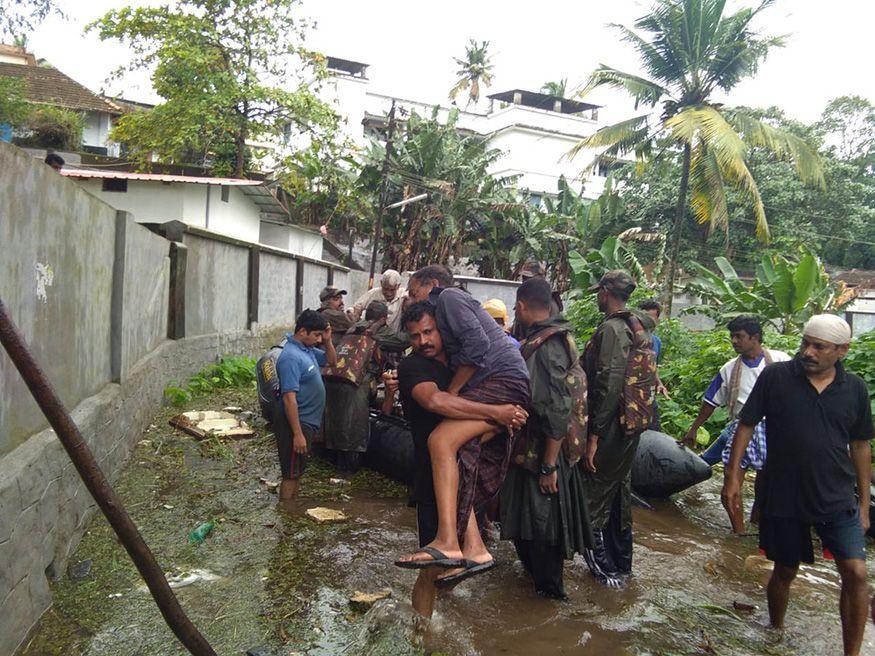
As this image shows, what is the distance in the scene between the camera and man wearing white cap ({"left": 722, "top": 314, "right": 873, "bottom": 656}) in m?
3.64

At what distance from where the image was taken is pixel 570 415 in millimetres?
4156

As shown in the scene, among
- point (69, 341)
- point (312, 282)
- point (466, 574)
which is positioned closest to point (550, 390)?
point (466, 574)

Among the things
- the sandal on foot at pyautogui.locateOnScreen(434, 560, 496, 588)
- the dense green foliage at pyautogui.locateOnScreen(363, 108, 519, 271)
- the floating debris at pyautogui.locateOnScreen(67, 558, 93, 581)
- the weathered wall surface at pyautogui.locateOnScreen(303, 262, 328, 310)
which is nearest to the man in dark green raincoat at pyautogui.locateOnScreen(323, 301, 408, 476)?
the floating debris at pyautogui.locateOnScreen(67, 558, 93, 581)

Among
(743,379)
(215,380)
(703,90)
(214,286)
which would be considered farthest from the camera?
(703,90)

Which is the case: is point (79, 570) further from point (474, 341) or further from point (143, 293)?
point (143, 293)

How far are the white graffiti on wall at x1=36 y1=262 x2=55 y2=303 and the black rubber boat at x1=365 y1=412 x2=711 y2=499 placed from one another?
3.31 meters

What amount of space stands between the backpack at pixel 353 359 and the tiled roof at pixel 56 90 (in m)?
30.6

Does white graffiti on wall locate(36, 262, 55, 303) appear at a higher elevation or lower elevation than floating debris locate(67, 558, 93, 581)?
higher

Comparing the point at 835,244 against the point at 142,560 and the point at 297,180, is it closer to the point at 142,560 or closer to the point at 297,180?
the point at 297,180

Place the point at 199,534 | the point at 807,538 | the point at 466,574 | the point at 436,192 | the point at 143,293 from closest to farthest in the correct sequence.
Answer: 1. the point at 466,574
2. the point at 807,538
3. the point at 199,534
4. the point at 143,293
5. the point at 436,192

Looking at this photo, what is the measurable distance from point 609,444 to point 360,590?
1.80 meters

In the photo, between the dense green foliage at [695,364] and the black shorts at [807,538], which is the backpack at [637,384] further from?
the dense green foliage at [695,364]

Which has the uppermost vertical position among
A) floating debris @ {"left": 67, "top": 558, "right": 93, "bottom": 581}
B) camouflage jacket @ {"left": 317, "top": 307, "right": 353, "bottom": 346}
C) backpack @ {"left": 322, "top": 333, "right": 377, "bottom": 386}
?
camouflage jacket @ {"left": 317, "top": 307, "right": 353, "bottom": 346}

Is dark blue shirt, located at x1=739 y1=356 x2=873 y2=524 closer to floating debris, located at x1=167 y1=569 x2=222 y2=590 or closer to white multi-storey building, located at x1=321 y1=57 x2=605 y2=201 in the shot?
floating debris, located at x1=167 y1=569 x2=222 y2=590
